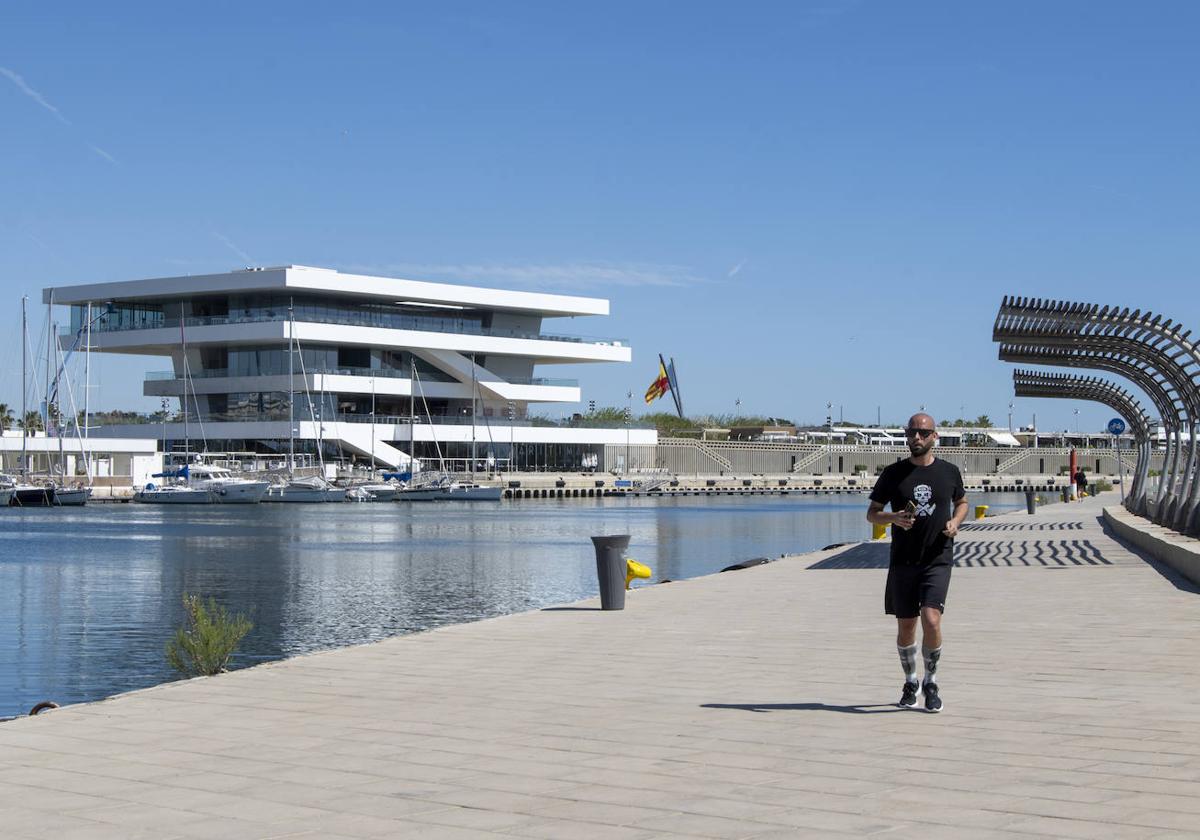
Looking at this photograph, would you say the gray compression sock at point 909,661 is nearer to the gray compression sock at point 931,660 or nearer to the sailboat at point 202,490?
the gray compression sock at point 931,660

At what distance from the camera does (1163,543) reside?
923 inches

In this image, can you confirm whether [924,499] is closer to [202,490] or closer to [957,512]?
[957,512]

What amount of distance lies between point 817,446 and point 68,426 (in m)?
81.4

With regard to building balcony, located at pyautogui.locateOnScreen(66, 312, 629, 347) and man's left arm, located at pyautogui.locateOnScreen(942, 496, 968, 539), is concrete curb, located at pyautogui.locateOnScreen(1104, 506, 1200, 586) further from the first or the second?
building balcony, located at pyautogui.locateOnScreen(66, 312, 629, 347)

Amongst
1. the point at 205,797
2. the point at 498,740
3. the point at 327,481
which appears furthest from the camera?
the point at 327,481

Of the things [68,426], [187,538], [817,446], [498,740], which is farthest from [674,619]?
[817,446]

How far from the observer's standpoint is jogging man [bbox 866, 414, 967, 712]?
9.77 metres

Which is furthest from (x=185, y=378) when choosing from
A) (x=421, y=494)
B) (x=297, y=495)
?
(x=421, y=494)

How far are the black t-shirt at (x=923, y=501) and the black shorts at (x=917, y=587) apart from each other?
0.05 m

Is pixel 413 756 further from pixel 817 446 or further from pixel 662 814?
pixel 817 446

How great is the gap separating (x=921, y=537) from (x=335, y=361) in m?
99.4

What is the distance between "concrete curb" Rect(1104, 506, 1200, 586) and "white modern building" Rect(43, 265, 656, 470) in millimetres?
76276

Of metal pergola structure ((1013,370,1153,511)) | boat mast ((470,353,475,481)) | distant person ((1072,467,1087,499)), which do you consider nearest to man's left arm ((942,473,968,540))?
metal pergola structure ((1013,370,1153,511))

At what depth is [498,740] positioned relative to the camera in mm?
9273
